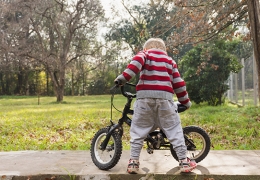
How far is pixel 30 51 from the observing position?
21.9 m

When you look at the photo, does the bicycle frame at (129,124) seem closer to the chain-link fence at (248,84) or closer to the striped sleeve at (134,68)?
the striped sleeve at (134,68)

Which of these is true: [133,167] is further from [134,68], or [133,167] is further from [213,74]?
[213,74]

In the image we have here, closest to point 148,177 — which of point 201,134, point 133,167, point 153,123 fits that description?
point 133,167

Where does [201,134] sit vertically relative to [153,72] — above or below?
below

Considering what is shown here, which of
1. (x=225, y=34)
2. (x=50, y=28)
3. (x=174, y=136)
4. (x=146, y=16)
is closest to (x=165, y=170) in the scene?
(x=174, y=136)

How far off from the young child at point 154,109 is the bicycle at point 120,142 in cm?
19

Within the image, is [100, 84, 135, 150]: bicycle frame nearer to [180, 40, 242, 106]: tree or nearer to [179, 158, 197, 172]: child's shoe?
[179, 158, 197, 172]: child's shoe

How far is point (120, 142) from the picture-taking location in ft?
11.9

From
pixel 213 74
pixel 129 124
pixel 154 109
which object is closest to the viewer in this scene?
pixel 154 109

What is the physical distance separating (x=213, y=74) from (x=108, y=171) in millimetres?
10664

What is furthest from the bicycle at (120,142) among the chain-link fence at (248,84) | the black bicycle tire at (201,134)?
the chain-link fence at (248,84)

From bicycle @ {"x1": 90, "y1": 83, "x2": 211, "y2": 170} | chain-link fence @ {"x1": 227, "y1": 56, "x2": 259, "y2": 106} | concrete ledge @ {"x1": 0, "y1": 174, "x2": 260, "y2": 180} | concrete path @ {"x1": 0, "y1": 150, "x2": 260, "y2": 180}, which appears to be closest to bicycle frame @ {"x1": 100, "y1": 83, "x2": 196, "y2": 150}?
bicycle @ {"x1": 90, "y1": 83, "x2": 211, "y2": 170}

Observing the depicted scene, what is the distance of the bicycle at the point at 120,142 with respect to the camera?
12.1 feet

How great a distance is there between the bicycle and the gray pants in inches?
7.9
